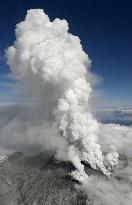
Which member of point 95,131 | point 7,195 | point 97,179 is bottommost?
point 7,195

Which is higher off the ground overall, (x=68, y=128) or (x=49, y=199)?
(x=68, y=128)

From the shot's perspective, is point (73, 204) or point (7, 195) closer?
point (73, 204)

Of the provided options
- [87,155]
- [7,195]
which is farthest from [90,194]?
[7,195]

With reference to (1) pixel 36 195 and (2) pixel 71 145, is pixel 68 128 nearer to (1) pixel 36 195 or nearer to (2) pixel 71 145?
(2) pixel 71 145

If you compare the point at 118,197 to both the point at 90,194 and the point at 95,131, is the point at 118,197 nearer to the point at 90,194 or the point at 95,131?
the point at 90,194

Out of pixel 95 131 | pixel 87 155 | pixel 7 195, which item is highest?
pixel 95 131

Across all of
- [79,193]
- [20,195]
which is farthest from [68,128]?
[20,195]

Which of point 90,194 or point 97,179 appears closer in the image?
point 90,194

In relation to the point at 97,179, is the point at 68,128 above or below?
above
